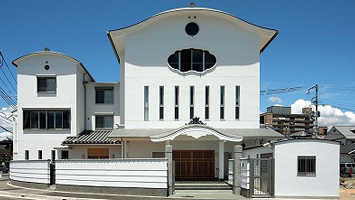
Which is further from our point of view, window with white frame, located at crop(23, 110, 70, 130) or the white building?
window with white frame, located at crop(23, 110, 70, 130)

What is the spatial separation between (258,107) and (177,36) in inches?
290

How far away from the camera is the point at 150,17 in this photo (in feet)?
72.7

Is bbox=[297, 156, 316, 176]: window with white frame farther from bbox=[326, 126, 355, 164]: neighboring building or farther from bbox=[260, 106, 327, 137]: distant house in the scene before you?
bbox=[260, 106, 327, 137]: distant house

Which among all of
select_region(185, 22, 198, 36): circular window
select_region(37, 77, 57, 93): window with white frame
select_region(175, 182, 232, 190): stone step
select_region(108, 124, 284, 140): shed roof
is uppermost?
select_region(185, 22, 198, 36): circular window

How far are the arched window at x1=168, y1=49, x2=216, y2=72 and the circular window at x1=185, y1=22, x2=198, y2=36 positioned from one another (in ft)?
4.10

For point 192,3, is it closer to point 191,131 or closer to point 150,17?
point 150,17

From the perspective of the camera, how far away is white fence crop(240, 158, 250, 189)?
626 inches

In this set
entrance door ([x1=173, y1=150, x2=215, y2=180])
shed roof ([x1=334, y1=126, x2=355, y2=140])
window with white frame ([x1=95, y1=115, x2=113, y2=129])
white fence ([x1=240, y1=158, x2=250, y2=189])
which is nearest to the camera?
white fence ([x1=240, y1=158, x2=250, y2=189])

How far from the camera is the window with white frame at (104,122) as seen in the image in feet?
94.2

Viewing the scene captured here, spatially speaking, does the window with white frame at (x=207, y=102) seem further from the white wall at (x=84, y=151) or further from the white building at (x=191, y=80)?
the white wall at (x=84, y=151)

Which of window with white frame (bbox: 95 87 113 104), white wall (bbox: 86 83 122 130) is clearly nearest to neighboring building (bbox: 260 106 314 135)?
white wall (bbox: 86 83 122 130)

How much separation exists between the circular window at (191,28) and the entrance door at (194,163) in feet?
26.7

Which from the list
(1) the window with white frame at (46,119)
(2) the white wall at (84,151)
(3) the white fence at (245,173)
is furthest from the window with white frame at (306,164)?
(1) the window with white frame at (46,119)

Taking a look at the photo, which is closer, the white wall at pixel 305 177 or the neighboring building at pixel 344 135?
the white wall at pixel 305 177
